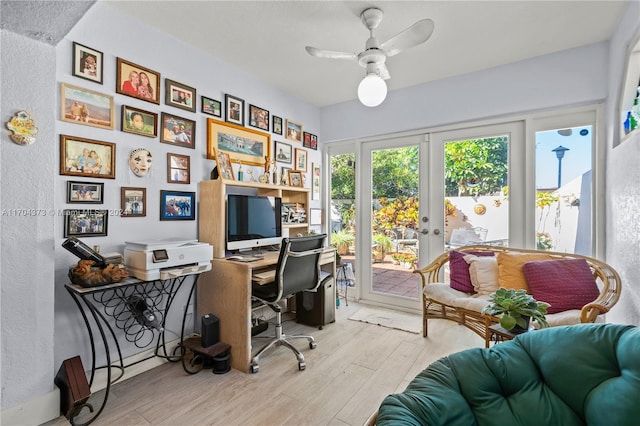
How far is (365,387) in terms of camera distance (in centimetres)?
203

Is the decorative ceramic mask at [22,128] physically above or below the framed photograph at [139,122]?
below

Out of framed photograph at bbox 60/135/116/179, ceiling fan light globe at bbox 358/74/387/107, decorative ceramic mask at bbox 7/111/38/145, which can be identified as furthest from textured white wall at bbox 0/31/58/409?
ceiling fan light globe at bbox 358/74/387/107

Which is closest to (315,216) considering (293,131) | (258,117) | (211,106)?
(293,131)

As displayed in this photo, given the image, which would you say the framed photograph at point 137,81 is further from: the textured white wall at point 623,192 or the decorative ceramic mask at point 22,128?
the textured white wall at point 623,192

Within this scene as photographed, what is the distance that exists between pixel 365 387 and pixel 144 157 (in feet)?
7.37

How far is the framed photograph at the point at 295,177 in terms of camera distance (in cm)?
355

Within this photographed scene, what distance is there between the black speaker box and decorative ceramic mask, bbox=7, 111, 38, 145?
61.3 inches

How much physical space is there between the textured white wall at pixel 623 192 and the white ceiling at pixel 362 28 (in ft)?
0.75

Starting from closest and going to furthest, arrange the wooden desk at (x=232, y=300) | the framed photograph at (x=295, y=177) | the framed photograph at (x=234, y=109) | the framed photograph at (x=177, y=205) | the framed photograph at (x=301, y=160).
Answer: the wooden desk at (x=232, y=300), the framed photograph at (x=177, y=205), the framed photograph at (x=234, y=109), the framed photograph at (x=295, y=177), the framed photograph at (x=301, y=160)

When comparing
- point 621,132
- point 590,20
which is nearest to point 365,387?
point 621,132

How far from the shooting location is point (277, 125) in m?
3.43

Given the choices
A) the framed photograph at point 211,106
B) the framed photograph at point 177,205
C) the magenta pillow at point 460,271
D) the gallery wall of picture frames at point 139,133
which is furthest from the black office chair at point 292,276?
the framed photograph at point 211,106

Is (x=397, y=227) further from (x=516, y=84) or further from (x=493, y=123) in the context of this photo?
(x=516, y=84)

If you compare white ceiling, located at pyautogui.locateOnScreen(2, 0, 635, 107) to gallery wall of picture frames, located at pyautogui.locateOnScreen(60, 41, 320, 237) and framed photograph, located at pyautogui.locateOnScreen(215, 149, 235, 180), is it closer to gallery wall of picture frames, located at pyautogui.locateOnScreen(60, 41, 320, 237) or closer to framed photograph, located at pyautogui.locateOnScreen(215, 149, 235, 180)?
gallery wall of picture frames, located at pyautogui.locateOnScreen(60, 41, 320, 237)
